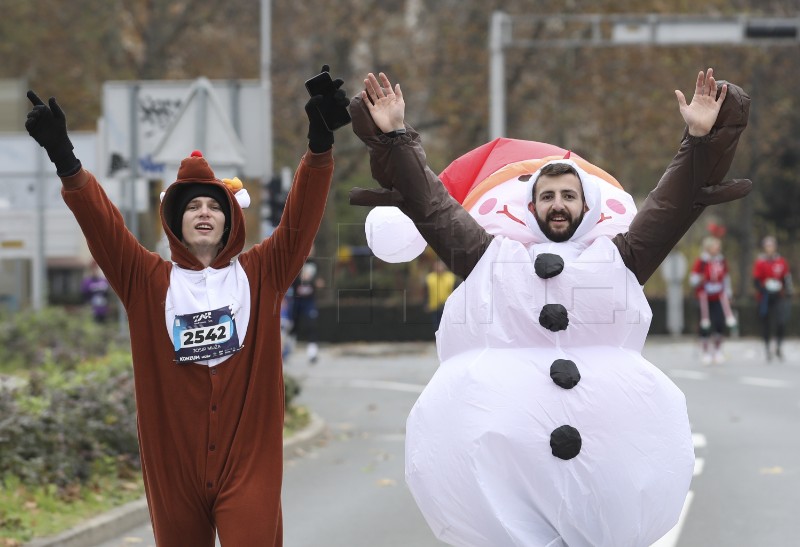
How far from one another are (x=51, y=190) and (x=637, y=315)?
18.8 metres

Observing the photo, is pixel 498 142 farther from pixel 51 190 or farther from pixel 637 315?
pixel 51 190

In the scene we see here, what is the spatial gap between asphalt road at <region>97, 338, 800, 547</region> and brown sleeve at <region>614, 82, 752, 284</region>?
11.7 ft

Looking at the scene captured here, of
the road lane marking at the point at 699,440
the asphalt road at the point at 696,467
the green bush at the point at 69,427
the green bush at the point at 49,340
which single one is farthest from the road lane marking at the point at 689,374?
the green bush at the point at 69,427

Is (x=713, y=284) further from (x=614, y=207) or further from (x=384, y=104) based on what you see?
(x=384, y=104)

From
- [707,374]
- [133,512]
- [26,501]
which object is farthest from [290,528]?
[707,374]

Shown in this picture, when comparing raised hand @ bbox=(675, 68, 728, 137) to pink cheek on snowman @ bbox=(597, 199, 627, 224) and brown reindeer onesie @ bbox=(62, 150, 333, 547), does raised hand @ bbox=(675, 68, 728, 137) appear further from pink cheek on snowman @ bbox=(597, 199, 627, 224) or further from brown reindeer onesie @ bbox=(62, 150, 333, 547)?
brown reindeer onesie @ bbox=(62, 150, 333, 547)

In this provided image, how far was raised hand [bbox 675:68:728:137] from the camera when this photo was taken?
5066 mm

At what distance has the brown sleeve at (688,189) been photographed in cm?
509

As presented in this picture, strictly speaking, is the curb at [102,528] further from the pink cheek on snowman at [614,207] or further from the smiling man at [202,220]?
the pink cheek on snowman at [614,207]

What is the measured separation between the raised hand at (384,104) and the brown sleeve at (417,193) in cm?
3

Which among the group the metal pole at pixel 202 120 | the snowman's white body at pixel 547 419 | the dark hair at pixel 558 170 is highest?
the metal pole at pixel 202 120

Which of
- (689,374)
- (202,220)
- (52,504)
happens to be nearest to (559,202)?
(202,220)

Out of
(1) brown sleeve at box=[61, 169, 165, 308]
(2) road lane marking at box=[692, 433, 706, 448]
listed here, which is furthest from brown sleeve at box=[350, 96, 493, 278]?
(2) road lane marking at box=[692, 433, 706, 448]

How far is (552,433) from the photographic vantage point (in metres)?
5.08
